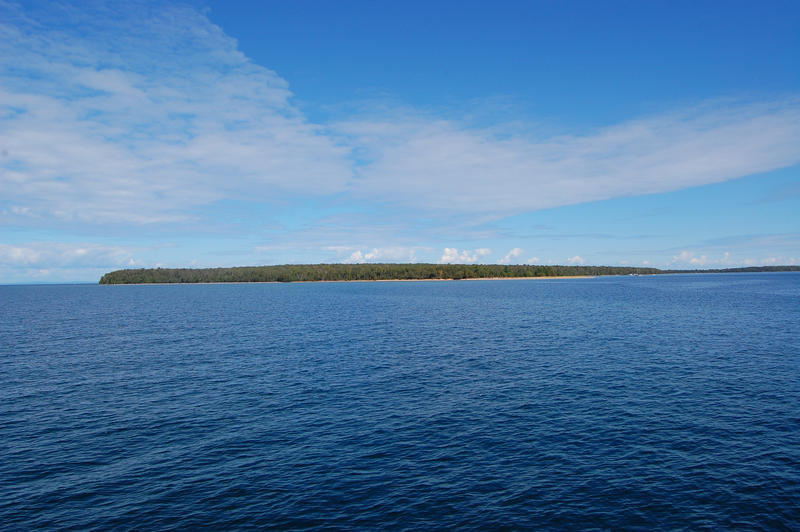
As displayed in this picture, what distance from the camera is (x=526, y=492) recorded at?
2527 centimetres

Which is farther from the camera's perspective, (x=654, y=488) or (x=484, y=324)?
(x=484, y=324)

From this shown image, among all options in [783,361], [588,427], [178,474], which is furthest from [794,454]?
[178,474]

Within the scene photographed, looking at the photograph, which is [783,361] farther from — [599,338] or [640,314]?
[640,314]

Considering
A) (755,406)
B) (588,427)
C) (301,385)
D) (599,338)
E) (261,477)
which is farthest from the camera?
(599,338)

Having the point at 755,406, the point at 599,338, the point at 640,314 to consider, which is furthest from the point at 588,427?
the point at 640,314

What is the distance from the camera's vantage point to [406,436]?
33.0 meters

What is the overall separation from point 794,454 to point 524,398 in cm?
1885

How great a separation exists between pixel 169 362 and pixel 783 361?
78.3m

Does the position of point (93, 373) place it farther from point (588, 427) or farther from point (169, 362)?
point (588, 427)

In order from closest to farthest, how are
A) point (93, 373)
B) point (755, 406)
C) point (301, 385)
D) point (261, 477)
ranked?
point (261, 477)
point (755, 406)
point (301, 385)
point (93, 373)

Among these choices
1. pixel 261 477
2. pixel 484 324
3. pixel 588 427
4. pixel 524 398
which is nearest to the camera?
pixel 261 477

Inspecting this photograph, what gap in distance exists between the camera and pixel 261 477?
27.3m

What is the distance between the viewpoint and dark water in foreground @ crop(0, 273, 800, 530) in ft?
78.0

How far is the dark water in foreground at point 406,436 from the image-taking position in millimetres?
23781
